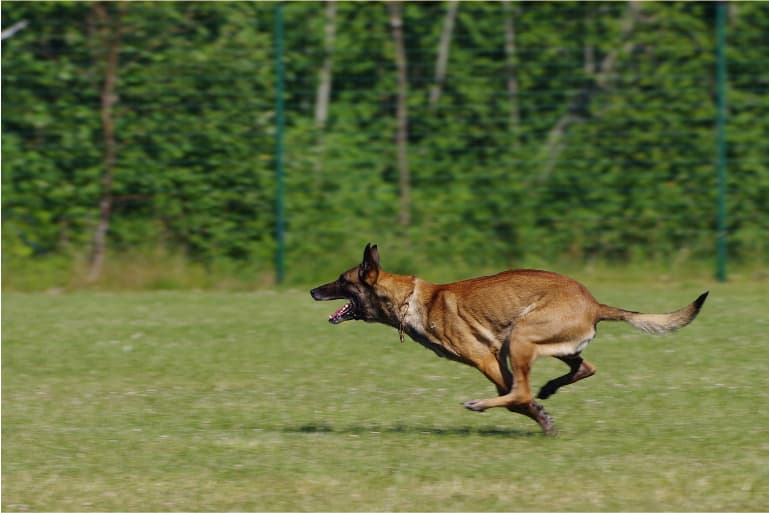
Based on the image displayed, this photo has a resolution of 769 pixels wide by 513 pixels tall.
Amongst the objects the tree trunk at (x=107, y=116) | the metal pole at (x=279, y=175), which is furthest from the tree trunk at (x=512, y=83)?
the tree trunk at (x=107, y=116)

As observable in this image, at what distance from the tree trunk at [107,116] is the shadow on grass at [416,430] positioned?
28.1ft

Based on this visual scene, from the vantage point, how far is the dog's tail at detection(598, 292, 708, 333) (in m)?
7.44

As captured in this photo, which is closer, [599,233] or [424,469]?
[424,469]

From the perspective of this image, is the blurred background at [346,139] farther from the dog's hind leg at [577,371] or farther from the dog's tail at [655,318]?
the dog's tail at [655,318]

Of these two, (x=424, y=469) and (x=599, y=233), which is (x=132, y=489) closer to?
(x=424, y=469)

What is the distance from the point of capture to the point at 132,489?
21.2 ft

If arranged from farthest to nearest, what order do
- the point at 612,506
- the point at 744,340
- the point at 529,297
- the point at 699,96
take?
the point at 699,96 < the point at 744,340 < the point at 529,297 < the point at 612,506

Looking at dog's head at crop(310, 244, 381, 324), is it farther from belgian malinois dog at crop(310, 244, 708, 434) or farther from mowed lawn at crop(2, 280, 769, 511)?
mowed lawn at crop(2, 280, 769, 511)

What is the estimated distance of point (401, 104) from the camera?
15922 millimetres

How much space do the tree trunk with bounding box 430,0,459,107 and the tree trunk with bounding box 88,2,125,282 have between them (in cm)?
379

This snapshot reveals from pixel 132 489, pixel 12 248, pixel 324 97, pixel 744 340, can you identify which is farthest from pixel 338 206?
pixel 132 489

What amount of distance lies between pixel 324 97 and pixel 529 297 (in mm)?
8789

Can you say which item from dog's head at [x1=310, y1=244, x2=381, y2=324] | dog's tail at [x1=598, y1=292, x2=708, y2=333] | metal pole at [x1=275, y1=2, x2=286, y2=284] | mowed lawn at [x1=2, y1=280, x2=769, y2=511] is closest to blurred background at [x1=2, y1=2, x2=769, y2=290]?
metal pole at [x1=275, y1=2, x2=286, y2=284]

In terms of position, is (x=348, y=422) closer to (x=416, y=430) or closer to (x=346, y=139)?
(x=416, y=430)
